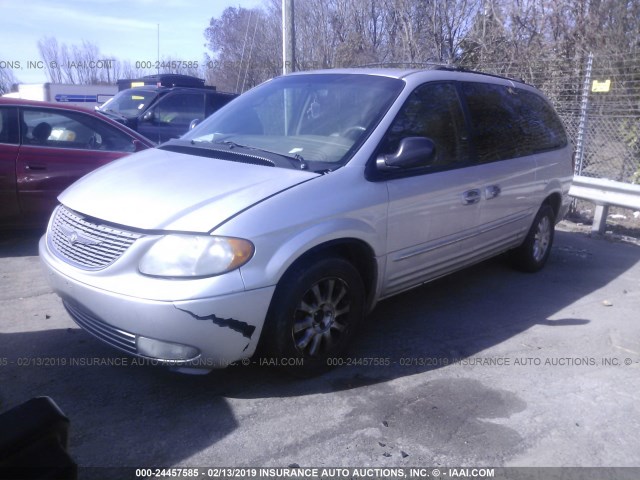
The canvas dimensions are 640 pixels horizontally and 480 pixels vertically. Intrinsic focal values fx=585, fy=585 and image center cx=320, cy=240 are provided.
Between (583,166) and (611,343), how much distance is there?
5599mm

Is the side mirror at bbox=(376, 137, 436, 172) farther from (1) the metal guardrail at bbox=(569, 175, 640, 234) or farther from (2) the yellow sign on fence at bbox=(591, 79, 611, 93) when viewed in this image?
(2) the yellow sign on fence at bbox=(591, 79, 611, 93)

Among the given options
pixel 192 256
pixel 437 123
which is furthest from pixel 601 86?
pixel 192 256

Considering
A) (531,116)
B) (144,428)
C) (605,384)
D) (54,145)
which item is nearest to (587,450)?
(605,384)

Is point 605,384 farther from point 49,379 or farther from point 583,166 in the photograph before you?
point 583,166

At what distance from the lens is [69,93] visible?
2370cm

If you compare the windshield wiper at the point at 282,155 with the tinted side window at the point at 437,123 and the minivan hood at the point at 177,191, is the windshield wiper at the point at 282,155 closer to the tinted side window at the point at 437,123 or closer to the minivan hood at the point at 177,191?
the minivan hood at the point at 177,191

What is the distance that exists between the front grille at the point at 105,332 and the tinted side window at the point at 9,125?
3353 millimetres

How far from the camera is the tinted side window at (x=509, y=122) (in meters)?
4.78

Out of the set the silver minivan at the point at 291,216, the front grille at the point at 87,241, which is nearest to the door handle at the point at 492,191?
the silver minivan at the point at 291,216

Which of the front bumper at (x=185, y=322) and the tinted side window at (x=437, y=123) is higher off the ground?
the tinted side window at (x=437, y=123)

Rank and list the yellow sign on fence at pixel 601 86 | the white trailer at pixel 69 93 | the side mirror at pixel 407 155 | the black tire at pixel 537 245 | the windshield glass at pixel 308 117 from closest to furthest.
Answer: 1. the side mirror at pixel 407 155
2. the windshield glass at pixel 308 117
3. the black tire at pixel 537 245
4. the yellow sign on fence at pixel 601 86
5. the white trailer at pixel 69 93

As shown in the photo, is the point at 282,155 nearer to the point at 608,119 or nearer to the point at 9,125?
the point at 9,125

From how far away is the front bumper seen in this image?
9.58 ft

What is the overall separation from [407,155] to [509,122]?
193 cm
